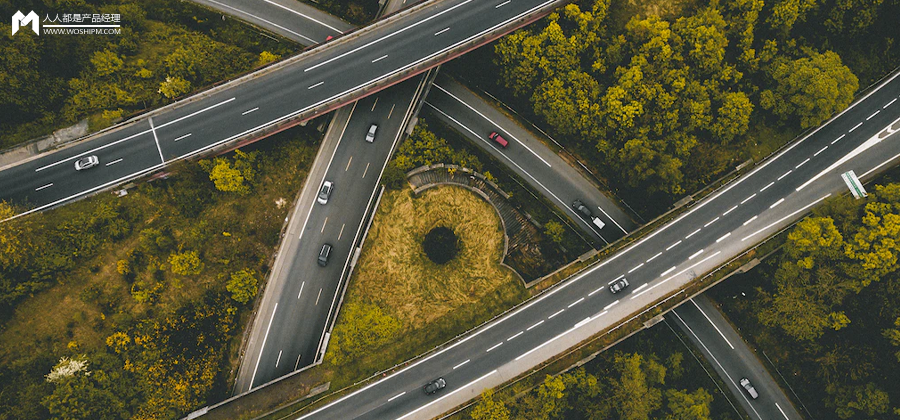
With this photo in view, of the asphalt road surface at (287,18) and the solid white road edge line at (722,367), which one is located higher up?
the asphalt road surface at (287,18)

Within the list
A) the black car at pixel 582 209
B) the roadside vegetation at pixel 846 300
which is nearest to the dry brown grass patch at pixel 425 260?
the black car at pixel 582 209

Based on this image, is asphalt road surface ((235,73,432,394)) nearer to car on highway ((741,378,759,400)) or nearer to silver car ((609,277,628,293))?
silver car ((609,277,628,293))

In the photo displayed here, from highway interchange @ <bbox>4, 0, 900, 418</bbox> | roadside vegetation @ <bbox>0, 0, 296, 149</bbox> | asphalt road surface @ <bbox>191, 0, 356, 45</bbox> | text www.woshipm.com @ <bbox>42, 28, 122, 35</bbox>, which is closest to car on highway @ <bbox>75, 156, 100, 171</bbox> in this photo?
highway interchange @ <bbox>4, 0, 900, 418</bbox>

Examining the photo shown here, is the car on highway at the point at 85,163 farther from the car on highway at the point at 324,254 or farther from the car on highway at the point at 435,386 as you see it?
the car on highway at the point at 435,386

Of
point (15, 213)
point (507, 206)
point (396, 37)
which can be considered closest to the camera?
point (15, 213)

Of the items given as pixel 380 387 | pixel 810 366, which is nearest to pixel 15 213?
pixel 380 387

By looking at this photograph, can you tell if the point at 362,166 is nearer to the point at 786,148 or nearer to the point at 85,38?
the point at 85,38

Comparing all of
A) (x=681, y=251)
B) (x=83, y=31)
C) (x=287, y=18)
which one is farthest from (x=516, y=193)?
(x=83, y=31)

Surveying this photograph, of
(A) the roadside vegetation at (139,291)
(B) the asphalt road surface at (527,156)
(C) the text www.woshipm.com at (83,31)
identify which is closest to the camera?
(A) the roadside vegetation at (139,291)
